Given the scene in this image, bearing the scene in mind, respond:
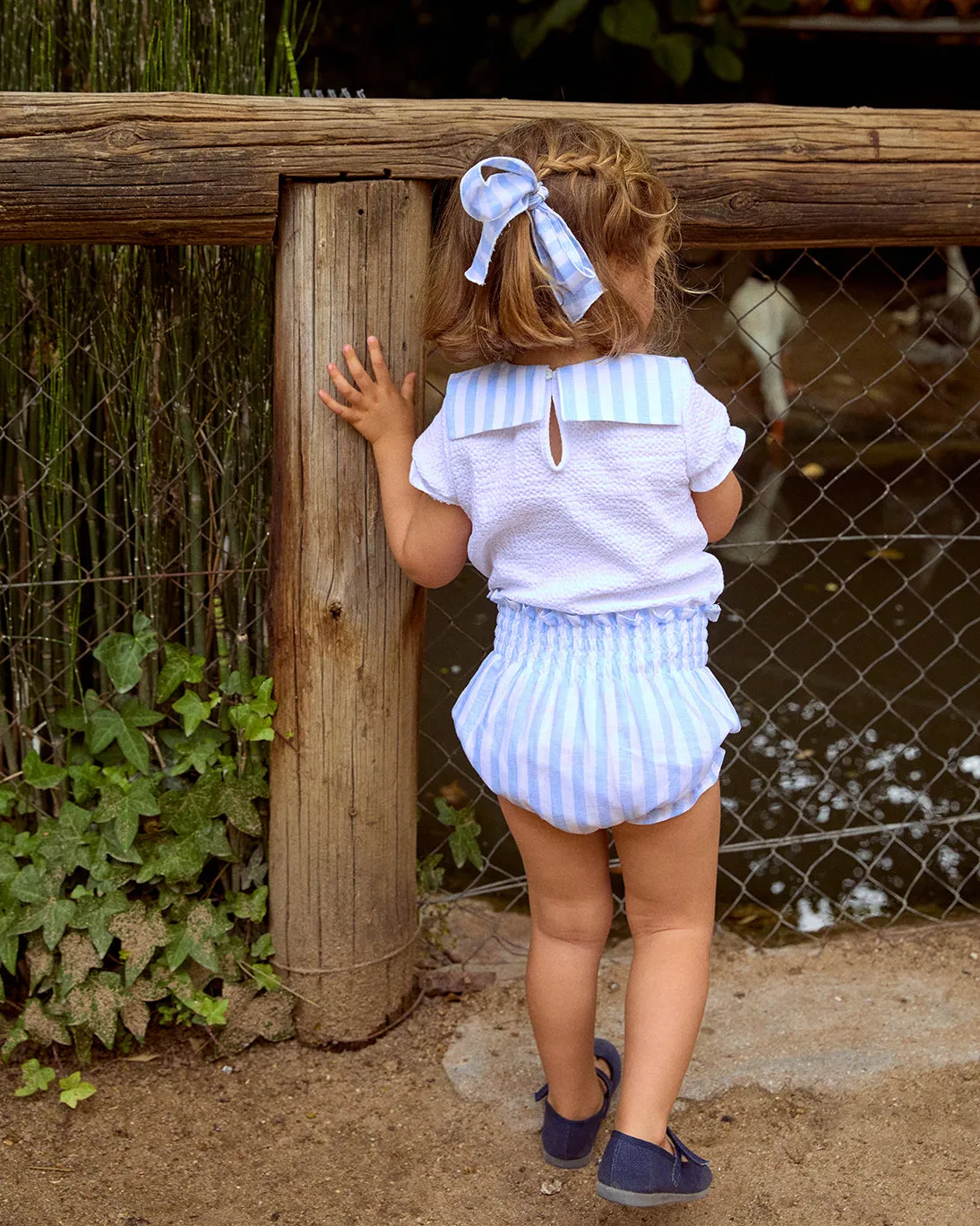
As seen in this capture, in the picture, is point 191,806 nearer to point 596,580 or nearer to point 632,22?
point 596,580

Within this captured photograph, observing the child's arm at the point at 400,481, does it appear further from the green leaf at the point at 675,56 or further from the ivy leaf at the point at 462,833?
the green leaf at the point at 675,56

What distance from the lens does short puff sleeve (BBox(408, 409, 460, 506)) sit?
5.83 feet

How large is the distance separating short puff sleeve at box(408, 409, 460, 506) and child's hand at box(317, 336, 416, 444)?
0.65 feet

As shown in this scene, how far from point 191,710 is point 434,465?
0.66m

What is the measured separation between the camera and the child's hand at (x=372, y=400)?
6.50 feet

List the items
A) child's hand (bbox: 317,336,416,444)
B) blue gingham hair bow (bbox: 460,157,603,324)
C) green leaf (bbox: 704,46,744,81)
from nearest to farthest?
blue gingham hair bow (bbox: 460,157,603,324)
child's hand (bbox: 317,336,416,444)
green leaf (bbox: 704,46,744,81)

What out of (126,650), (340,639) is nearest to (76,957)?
(126,650)

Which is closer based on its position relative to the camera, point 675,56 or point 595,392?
point 595,392

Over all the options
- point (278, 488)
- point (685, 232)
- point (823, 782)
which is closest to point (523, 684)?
point (278, 488)

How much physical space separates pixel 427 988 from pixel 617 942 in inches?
18.5

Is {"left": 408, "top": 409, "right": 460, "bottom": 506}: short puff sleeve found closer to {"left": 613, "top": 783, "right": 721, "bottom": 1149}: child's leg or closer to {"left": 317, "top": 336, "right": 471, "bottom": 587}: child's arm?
{"left": 317, "top": 336, "right": 471, "bottom": 587}: child's arm

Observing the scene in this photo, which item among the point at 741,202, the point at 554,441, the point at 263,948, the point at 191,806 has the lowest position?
the point at 263,948

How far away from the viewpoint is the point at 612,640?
1.72 metres

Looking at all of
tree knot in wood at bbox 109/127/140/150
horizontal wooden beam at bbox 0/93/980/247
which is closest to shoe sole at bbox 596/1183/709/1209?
horizontal wooden beam at bbox 0/93/980/247
